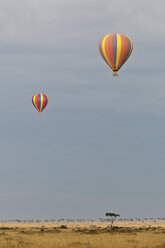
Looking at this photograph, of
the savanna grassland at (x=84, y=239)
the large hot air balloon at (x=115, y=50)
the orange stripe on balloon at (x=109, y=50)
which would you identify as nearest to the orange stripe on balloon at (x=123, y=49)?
the large hot air balloon at (x=115, y=50)

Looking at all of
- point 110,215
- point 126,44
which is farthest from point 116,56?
point 110,215

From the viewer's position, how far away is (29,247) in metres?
39.0

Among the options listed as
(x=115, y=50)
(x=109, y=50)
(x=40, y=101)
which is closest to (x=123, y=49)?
(x=115, y=50)

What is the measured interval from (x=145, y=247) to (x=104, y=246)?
3348 millimetres

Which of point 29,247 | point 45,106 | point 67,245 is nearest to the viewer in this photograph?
point 29,247

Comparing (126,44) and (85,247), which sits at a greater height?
(126,44)

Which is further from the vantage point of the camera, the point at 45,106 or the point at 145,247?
the point at 45,106

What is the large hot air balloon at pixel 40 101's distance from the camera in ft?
361

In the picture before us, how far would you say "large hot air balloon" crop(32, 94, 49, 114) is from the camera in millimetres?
110031

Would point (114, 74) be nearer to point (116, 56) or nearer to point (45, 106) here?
point (116, 56)

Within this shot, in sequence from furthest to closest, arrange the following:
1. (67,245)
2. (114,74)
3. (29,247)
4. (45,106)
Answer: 1. (45,106)
2. (114,74)
3. (67,245)
4. (29,247)

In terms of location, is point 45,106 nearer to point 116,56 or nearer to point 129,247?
point 116,56

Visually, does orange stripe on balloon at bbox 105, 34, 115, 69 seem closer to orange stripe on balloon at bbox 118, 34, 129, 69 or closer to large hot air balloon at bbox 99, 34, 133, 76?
large hot air balloon at bbox 99, 34, 133, 76

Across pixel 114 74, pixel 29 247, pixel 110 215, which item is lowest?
pixel 29 247
